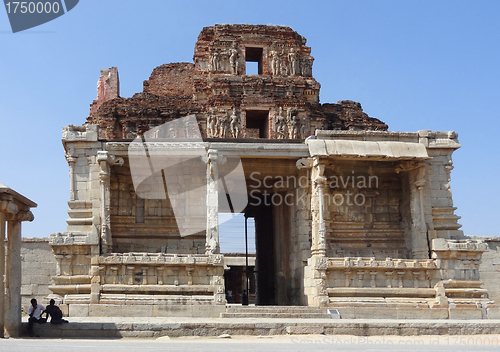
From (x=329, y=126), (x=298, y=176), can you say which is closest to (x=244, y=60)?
(x=329, y=126)

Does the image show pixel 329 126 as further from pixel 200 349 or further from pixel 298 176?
pixel 200 349

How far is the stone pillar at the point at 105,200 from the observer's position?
18.5 m

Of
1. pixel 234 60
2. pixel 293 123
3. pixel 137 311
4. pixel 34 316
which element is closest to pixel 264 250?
pixel 137 311

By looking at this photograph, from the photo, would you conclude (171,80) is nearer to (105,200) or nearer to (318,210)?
(105,200)

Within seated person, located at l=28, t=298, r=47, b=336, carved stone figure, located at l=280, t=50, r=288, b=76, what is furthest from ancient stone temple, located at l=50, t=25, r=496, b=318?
carved stone figure, located at l=280, t=50, r=288, b=76

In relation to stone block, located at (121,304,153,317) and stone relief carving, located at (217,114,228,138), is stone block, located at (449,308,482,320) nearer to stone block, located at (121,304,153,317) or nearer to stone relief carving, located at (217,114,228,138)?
stone block, located at (121,304,153,317)

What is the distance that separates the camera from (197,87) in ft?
113

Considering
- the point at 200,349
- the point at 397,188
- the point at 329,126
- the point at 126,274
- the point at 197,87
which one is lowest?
the point at 200,349

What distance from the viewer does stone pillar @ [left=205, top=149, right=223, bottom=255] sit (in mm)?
18469

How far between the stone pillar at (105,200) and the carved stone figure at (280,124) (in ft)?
50.5

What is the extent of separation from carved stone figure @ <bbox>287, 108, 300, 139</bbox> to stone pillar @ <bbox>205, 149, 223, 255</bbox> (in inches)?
573

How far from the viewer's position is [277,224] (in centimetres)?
2198

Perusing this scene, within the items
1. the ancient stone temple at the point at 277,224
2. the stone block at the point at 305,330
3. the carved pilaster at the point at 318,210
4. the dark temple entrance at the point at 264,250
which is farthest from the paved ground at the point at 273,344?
the dark temple entrance at the point at 264,250

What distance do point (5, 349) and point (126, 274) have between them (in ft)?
25.5
